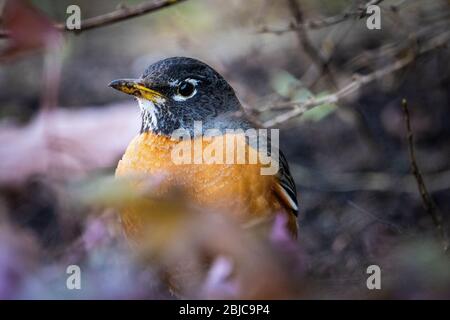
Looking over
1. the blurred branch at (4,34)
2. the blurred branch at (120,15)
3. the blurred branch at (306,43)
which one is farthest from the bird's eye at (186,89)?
the blurred branch at (4,34)

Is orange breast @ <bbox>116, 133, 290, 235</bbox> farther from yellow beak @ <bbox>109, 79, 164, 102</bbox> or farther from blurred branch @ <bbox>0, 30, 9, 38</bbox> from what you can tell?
blurred branch @ <bbox>0, 30, 9, 38</bbox>

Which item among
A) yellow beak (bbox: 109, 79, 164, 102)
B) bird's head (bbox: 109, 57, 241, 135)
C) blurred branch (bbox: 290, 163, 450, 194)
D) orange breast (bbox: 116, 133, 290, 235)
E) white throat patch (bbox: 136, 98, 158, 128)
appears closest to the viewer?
orange breast (bbox: 116, 133, 290, 235)

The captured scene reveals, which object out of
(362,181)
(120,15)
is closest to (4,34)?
(120,15)

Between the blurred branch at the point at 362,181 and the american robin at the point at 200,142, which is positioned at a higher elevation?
the blurred branch at the point at 362,181

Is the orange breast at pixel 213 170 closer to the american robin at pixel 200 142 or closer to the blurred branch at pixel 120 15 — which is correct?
the american robin at pixel 200 142

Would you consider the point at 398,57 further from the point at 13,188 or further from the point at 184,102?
the point at 13,188

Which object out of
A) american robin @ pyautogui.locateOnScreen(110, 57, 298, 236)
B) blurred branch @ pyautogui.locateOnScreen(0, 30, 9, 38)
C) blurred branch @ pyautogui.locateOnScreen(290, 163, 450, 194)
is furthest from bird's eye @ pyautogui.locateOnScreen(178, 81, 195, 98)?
blurred branch @ pyautogui.locateOnScreen(290, 163, 450, 194)

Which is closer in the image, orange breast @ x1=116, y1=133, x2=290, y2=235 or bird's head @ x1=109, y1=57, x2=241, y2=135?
orange breast @ x1=116, y1=133, x2=290, y2=235
